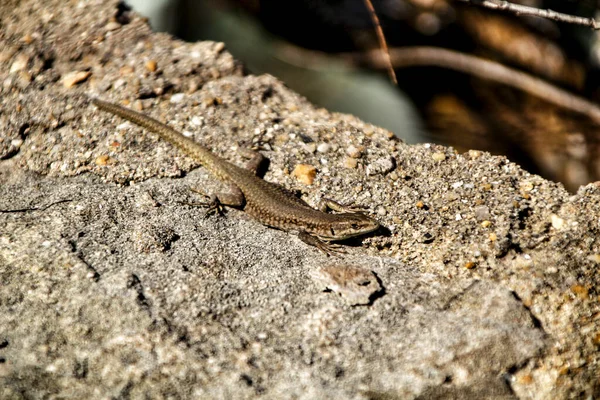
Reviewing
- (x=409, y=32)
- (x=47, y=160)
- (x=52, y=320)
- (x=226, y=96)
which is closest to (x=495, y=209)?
(x=226, y=96)

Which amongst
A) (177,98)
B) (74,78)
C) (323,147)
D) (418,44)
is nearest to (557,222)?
(323,147)

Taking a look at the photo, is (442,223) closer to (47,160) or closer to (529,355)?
(529,355)

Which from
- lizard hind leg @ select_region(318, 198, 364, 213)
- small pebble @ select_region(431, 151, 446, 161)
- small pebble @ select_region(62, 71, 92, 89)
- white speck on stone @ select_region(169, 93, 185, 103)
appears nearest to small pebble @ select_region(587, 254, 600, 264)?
small pebble @ select_region(431, 151, 446, 161)

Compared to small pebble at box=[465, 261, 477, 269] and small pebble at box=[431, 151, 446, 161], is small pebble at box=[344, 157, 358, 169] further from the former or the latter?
small pebble at box=[465, 261, 477, 269]

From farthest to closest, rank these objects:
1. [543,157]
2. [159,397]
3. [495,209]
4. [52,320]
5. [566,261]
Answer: [543,157]
[495,209]
[566,261]
[52,320]
[159,397]

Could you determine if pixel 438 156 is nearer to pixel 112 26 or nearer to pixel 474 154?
pixel 474 154

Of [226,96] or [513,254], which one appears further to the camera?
[226,96]
